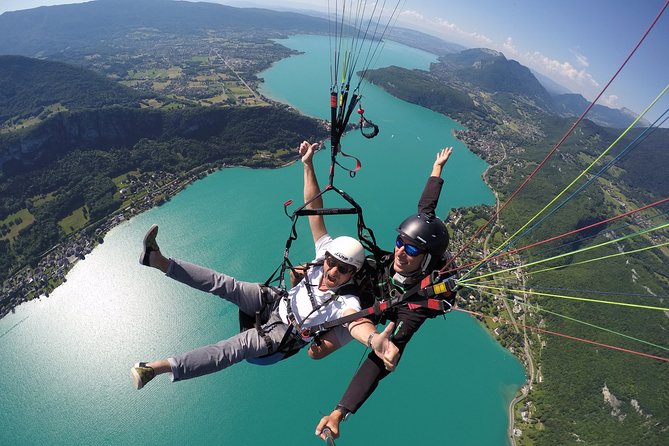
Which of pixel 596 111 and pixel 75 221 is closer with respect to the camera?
pixel 75 221

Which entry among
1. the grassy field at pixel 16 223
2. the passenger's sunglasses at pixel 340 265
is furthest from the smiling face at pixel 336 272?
the grassy field at pixel 16 223

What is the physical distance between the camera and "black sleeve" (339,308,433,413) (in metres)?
2.20

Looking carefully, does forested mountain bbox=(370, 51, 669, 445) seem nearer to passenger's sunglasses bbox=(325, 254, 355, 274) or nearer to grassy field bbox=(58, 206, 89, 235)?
passenger's sunglasses bbox=(325, 254, 355, 274)

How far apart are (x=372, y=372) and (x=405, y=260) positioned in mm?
848

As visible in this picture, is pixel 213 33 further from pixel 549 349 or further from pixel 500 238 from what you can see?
pixel 549 349

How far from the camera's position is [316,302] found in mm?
2643

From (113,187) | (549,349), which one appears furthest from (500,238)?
(113,187)

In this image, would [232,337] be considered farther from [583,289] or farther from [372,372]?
[583,289]

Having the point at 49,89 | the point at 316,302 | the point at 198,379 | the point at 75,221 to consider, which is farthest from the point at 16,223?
the point at 316,302

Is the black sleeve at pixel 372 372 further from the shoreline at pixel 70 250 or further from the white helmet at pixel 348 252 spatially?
the shoreline at pixel 70 250

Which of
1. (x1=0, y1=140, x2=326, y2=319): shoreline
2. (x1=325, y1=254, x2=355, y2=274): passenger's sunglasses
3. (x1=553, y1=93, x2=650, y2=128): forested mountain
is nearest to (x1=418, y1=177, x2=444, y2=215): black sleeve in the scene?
(x1=325, y1=254, x2=355, y2=274): passenger's sunglasses

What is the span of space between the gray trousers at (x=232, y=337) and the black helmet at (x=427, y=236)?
47.5 inches

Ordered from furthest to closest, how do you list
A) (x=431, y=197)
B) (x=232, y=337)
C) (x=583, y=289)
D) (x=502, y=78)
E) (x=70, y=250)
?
(x=502, y=78) → (x=583, y=289) → (x=70, y=250) → (x=431, y=197) → (x=232, y=337)

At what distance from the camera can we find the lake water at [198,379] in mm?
15164
